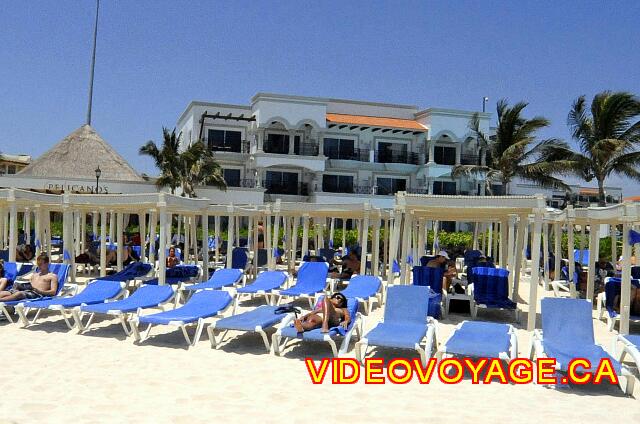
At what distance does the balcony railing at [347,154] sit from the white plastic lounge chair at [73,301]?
27.9 meters

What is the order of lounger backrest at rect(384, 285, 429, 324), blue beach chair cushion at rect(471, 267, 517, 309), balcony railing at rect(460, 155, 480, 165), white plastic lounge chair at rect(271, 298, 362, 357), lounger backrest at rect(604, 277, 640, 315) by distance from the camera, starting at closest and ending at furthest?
white plastic lounge chair at rect(271, 298, 362, 357), lounger backrest at rect(384, 285, 429, 324), lounger backrest at rect(604, 277, 640, 315), blue beach chair cushion at rect(471, 267, 517, 309), balcony railing at rect(460, 155, 480, 165)

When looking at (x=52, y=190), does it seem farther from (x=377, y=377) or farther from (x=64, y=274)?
(x=377, y=377)

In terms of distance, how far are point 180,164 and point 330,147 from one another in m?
11.1

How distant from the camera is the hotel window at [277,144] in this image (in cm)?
3472

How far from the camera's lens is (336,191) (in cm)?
3622

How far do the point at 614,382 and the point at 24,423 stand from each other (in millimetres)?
5377

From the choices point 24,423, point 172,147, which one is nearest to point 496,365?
point 24,423

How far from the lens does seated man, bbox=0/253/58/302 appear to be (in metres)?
8.27

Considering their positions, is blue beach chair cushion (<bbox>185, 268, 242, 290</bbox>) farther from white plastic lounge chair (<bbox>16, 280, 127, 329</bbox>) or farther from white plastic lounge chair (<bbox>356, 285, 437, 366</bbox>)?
white plastic lounge chair (<bbox>356, 285, 437, 366</bbox>)

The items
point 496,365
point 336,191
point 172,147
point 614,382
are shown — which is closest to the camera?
point 614,382

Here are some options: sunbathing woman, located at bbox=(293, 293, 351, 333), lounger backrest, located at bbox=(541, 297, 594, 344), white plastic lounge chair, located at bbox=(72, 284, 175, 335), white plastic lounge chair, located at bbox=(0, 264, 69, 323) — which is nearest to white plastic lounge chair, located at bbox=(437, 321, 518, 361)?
lounger backrest, located at bbox=(541, 297, 594, 344)

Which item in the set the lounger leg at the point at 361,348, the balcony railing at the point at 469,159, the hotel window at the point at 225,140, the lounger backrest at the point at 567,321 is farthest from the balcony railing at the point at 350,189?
the lounger leg at the point at 361,348

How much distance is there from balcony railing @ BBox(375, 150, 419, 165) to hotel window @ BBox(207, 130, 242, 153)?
928 centimetres

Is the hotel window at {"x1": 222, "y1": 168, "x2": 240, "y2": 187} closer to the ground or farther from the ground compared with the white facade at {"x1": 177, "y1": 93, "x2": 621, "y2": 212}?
closer to the ground
